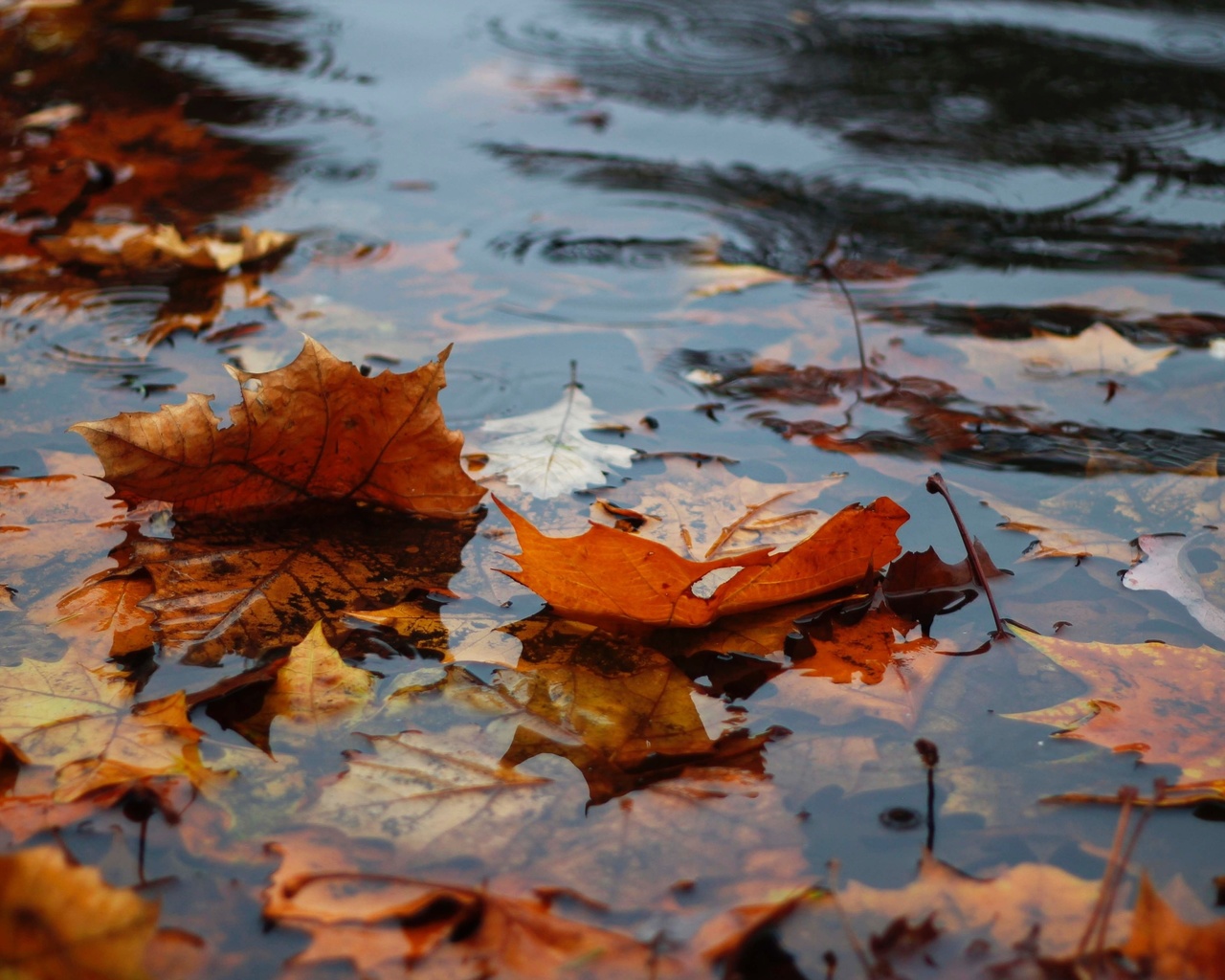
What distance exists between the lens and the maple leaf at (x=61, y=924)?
85 cm

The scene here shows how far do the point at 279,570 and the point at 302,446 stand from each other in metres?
0.20

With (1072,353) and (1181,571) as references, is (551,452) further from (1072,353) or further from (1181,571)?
(1072,353)

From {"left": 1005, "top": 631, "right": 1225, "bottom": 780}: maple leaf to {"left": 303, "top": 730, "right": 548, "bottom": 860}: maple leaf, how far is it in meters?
0.66

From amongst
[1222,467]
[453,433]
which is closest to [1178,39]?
[1222,467]

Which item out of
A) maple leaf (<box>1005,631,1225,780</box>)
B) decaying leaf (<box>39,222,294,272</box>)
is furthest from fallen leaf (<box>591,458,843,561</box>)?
decaying leaf (<box>39,222,294,272</box>)

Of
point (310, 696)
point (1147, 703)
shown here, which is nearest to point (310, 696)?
point (310, 696)

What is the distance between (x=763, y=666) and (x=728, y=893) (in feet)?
1.14

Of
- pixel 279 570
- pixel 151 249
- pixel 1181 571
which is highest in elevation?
pixel 151 249

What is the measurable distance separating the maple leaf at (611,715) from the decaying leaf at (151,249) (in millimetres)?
1574

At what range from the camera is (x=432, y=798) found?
Answer: 1.09 meters

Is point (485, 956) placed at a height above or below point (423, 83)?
below

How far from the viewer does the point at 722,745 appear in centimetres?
118

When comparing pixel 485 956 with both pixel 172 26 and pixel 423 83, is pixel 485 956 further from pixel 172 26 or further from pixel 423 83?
pixel 172 26

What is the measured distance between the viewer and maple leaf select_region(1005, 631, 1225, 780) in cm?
120
